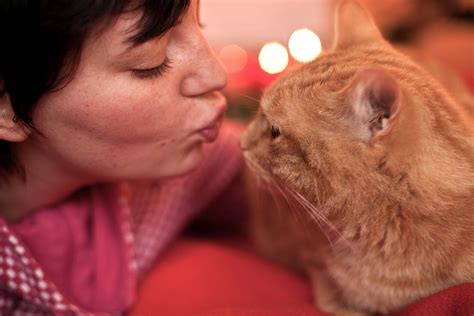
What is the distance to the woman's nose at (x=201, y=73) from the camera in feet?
3.16

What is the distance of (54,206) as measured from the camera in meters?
1.11

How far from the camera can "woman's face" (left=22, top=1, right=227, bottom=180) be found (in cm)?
85

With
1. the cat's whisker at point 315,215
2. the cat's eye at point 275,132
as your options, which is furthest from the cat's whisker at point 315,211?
the cat's eye at point 275,132

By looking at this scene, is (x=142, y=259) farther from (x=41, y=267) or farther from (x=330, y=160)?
(x=330, y=160)

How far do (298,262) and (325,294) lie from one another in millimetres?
189

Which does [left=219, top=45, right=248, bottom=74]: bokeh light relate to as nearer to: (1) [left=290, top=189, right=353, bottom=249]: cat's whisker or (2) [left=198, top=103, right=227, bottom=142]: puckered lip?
(2) [left=198, top=103, right=227, bottom=142]: puckered lip

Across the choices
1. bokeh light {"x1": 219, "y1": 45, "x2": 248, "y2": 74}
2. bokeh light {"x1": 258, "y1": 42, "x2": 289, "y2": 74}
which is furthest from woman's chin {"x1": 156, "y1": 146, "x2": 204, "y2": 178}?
bokeh light {"x1": 219, "y1": 45, "x2": 248, "y2": 74}

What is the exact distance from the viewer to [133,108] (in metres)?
0.90

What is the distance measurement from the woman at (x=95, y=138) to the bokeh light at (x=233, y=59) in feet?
3.25

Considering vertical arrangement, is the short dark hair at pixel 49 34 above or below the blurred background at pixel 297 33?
above

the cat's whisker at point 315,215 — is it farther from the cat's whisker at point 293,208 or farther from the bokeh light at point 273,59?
the bokeh light at point 273,59

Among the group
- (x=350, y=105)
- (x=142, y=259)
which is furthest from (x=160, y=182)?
(x=350, y=105)

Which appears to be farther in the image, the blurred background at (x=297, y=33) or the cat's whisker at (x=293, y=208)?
the blurred background at (x=297, y=33)

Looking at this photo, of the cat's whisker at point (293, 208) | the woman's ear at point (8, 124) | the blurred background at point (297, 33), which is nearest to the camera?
the woman's ear at point (8, 124)
